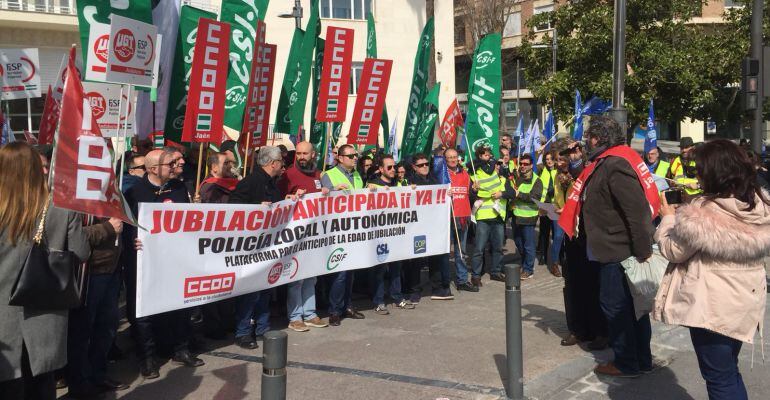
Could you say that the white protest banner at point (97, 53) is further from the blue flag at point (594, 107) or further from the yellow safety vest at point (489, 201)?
the blue flag at point (594, 107)

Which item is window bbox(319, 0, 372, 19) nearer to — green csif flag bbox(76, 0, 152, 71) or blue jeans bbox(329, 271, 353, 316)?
green csif flag bbox(76, 0, 152, 71)

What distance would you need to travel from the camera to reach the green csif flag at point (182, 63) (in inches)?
345

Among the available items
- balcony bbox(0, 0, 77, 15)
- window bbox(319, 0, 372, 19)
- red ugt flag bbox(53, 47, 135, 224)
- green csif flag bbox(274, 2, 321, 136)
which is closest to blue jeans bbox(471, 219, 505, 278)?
green csif flag bbox(274, 2, 321, 136)

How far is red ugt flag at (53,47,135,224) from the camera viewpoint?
13.5 feet

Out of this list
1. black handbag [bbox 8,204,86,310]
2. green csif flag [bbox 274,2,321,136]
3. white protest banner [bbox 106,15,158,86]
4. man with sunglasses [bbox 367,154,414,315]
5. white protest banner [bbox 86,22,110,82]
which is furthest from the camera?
green csif flag [bbox 274,2,321,136]

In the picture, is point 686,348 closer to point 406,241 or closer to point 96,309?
point 406,241

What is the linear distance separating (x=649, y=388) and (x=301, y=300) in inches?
141

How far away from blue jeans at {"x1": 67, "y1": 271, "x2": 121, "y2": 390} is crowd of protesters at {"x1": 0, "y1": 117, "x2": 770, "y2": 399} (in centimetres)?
1

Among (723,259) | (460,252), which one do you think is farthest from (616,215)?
(460,252)

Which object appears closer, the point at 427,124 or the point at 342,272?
the point at 342,272

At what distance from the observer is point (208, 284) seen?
6.34m

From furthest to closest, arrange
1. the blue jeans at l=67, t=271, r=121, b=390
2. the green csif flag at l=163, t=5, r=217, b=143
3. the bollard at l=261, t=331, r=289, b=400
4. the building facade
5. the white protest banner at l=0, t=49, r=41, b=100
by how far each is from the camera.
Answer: the building facade < the white protest banner at l=0, t=49, r=41, b=100 < the green csif flag at l=163, t=5, r=217, b=143 < the blue jeans at l=67, t=271, r=121, b=390 < the bollard at l=261, t=331, r=289, b=400

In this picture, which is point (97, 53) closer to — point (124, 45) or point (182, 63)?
point (124, 45)

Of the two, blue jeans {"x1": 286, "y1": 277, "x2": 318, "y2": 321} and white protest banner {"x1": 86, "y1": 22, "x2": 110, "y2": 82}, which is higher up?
white protest banner {"x1": 86, "y1": 22, "x2": 110, "y2": 82}
